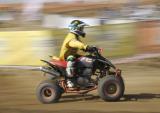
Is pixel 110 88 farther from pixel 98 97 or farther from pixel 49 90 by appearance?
pixel 49 90

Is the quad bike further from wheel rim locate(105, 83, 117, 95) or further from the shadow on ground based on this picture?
the shadow on ground

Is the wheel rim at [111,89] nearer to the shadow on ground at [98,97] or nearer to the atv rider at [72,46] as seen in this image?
the shadow on ground at [98,97]

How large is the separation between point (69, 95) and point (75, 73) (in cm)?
99

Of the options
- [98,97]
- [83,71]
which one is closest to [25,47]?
[98,97]

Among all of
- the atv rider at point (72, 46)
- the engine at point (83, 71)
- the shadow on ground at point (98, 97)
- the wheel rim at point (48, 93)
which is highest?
the atv rider at point (72, 46)

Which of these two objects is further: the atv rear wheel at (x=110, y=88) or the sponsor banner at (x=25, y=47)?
the sponsor banner at (x=25, y=47)

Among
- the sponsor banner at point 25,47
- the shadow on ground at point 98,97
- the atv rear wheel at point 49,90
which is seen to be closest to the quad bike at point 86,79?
the atv rear wheel at point 49,90

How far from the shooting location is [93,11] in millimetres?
31969

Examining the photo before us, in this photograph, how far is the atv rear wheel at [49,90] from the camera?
33.2 ft

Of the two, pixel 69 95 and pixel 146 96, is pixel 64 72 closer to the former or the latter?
pixel 69 95

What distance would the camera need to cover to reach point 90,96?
1081 cm

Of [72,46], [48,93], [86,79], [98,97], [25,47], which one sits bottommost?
[98,97]

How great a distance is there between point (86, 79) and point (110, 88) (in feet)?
1.88

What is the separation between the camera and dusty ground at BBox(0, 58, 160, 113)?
9.12 meters
